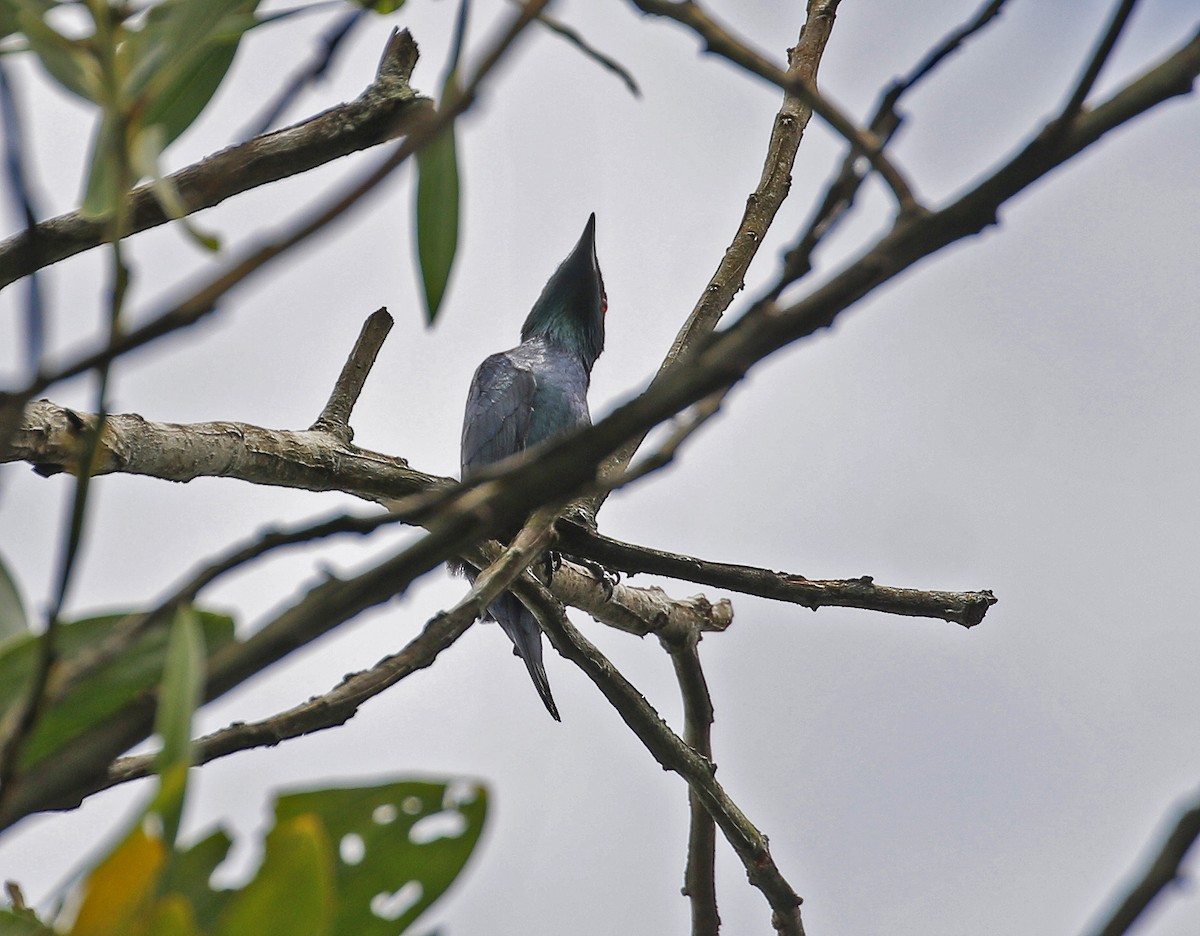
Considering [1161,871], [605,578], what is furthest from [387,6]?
[605,578]

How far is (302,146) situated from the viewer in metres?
1.57

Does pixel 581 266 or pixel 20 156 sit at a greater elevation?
pixel 581 266

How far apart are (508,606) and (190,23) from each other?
104 inches

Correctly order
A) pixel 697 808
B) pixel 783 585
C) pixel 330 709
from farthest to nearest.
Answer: pixel 697 808, pixel 783 585, pixel 330 709

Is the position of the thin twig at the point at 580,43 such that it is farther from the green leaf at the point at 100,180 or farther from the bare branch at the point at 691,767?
the bare branch at the point at 691,767

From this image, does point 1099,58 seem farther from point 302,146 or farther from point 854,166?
point 302,146

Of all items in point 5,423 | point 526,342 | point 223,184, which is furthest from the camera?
point 526,342

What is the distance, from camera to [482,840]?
0.64 meters

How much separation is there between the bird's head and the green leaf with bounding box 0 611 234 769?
3672 mm

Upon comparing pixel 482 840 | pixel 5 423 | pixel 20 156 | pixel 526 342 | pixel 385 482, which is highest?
pixel 526 342

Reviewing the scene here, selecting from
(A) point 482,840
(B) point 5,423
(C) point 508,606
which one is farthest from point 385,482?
(B) point 5,423

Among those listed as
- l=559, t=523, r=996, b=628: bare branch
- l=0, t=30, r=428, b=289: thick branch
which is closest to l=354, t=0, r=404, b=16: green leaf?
l=0, t=30, r=428, b=289: thick branch

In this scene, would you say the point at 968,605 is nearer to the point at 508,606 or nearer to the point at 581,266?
the point at 508,606

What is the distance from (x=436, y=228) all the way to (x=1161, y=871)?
0.55 metres
